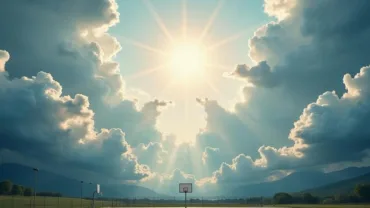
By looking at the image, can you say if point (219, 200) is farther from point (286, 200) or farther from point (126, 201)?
point (126, 201)

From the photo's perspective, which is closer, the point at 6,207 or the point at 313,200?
the point at 6,207

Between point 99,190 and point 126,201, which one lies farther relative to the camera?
point 126,201

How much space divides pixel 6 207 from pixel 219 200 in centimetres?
11327

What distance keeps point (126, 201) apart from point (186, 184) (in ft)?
297

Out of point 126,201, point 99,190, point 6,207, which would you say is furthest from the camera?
point 126,201

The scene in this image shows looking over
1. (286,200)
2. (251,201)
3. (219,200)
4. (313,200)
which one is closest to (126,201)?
(219,200)

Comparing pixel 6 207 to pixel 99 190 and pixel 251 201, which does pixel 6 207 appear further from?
pixel 251 201

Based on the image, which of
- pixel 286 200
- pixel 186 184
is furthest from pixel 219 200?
pixel 186 184

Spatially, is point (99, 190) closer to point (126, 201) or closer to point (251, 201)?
point (126, 201)

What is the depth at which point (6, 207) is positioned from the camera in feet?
355

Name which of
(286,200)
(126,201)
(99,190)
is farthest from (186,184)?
(286,200)

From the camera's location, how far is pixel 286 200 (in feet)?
650

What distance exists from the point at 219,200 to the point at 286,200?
3213 cm

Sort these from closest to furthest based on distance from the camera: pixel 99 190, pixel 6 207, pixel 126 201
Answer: pixel 99 190 → pixel 6 207 → pixel 126 201
